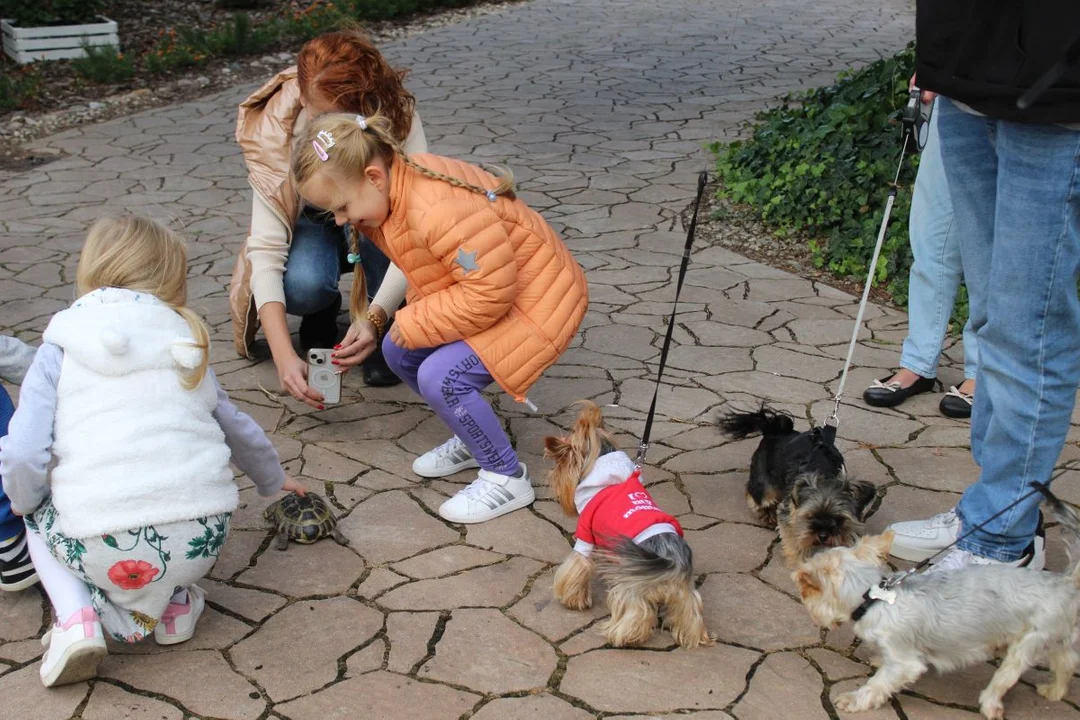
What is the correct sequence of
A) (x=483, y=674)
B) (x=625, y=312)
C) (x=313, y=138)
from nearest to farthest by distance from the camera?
1. (x=483, y=674)
2. (x=313, y=138)
3. (x=625, y=312)

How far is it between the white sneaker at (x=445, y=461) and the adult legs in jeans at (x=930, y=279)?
1709mm

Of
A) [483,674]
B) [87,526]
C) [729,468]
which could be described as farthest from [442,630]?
[729,468]

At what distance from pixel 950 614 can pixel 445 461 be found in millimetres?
1862

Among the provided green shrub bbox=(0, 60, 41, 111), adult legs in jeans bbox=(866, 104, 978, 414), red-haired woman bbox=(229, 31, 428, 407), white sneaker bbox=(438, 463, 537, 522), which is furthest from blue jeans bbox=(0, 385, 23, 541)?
green shrub bbox=(0, 60, 41, 111)

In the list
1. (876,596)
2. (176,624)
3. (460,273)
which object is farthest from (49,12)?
(876,596)

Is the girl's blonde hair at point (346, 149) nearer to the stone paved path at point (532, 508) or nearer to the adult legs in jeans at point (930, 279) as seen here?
the stone paved path at point (532, 508)

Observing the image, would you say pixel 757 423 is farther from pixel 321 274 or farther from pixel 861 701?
pixel 321 274

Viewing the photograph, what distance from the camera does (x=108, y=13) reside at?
13.2m

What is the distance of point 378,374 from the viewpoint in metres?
4.59

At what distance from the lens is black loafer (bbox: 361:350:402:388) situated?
4.59m

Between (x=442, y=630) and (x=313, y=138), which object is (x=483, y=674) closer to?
(x=442, y=630)

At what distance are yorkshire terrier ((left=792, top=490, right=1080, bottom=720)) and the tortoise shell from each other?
1.50 meters

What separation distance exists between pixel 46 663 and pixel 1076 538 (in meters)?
2.49

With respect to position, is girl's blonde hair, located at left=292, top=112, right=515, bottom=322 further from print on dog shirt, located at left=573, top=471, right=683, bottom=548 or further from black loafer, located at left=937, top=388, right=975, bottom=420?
black loafer, located at left=937, top=388, right=975, bottom=420
